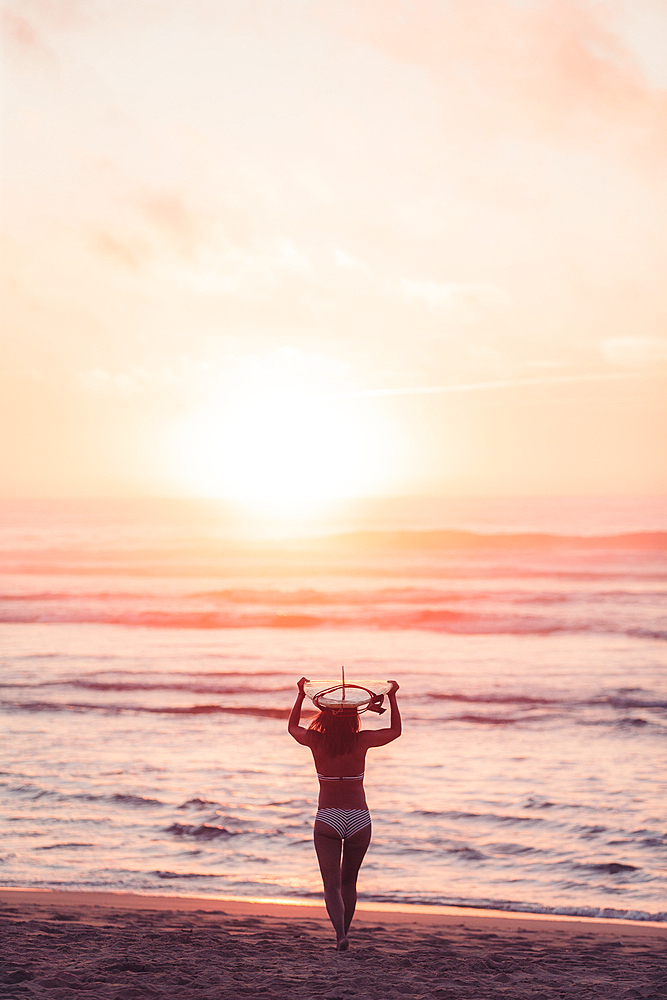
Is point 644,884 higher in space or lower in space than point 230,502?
lower

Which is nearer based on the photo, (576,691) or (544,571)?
(576,691)

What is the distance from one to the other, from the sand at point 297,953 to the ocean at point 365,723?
0.55m

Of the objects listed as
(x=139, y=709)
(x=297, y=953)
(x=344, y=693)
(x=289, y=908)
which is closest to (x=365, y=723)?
(x=139, y=709)

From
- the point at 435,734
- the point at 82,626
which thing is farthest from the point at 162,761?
the point at 82,626

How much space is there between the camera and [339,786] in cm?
621

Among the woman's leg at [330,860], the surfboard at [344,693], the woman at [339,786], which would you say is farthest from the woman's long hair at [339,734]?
the woman's leg at [330,860]

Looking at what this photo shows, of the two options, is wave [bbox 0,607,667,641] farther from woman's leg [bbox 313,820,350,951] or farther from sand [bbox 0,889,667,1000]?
woman's leg [bbox 313,820,350,951]

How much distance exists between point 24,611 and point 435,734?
25425 mm

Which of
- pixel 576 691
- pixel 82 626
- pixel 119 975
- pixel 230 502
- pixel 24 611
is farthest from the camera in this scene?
pixel 230 502

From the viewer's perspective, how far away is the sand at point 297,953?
19.4ft

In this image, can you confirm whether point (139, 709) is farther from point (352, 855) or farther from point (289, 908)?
point (352, 855)

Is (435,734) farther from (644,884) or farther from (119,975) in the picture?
(119,975)

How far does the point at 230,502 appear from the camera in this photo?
9531 cm

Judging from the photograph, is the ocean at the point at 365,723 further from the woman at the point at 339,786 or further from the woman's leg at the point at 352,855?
the woman at the point at 339,786
